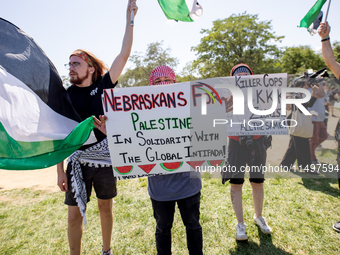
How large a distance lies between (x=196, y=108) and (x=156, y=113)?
37 centimetres

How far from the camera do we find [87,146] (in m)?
2.09

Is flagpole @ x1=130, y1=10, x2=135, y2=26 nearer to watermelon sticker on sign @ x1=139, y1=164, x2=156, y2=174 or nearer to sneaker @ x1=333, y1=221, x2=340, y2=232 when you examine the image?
watermelon sticker on sign @ x1=139, y1=164, x2=156, y2=174

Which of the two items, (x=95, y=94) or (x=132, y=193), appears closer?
(x=95, y=94)

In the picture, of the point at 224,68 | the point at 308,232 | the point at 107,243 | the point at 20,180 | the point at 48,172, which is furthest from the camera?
the point at 224,68

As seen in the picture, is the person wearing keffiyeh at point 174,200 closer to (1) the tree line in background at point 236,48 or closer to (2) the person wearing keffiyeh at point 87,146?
(2) the person wearing keffiyeh at point 87,146

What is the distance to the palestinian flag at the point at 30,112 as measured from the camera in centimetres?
165

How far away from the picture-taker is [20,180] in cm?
517

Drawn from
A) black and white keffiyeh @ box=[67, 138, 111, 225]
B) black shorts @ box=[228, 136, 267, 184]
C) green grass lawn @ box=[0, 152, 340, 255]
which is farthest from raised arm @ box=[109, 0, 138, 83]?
green grass lawn @ box=[0, 152, 340, 255]

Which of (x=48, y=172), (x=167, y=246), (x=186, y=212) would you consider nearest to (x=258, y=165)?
(x=186, y=212)

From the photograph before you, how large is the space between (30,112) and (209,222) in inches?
103

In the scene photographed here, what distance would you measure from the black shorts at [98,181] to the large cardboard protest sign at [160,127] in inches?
13.0

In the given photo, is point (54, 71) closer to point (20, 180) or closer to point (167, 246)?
point (167, 246)

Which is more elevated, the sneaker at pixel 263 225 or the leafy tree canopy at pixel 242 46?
the leafy tree canopy at pixel 242 46

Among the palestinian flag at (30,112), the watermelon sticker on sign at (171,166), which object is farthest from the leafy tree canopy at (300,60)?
the palestinian flag at (30,112)
